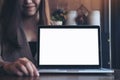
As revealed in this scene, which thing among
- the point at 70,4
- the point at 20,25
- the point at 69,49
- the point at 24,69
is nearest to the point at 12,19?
the point at 20,25

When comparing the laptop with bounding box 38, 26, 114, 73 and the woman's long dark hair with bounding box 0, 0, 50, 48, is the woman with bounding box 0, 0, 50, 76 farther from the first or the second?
the laptop with bounding box 38, 26, 114, 73

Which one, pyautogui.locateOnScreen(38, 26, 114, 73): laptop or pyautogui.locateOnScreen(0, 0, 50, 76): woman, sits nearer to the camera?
pyautogui.locateOnScreen(38, 26, 114, 73): laptop

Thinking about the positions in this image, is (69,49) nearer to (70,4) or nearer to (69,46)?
(69,46)

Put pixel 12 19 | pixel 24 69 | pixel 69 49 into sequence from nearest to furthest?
1. pixel 24 69
2. pixel 69 49
3. pixel 12 19

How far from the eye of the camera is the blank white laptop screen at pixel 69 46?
4.24 feet

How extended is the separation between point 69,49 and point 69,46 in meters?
0.02

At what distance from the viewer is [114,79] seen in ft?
3.13

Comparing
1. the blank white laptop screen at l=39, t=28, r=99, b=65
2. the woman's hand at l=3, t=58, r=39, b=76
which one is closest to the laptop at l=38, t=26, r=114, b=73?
the blank white laptop screen at l=39, t=28, r=99, b=65

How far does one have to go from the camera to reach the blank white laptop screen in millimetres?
1293

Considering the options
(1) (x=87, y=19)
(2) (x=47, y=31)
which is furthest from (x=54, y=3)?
(2) (x=47, y=31)

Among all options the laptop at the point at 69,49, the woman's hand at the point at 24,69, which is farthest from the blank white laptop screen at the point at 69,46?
the woman's hand at the point at 24,69

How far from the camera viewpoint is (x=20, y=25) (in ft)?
5.29

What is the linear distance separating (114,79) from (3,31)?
860mm

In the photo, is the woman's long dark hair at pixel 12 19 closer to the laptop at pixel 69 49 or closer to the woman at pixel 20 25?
the woman at pixel 20 25
